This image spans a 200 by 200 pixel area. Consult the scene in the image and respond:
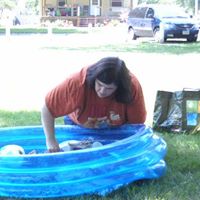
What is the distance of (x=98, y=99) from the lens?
3.62 metres

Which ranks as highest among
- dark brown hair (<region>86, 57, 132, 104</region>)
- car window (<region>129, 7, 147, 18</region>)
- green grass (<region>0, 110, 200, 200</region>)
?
car window (<region>129, 7, 147, 18</region>)

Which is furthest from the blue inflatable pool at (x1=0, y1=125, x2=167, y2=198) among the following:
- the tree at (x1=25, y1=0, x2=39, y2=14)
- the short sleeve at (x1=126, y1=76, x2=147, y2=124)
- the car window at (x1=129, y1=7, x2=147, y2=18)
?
the tree at (x1=25, y1=0, x2=39, y2=14)

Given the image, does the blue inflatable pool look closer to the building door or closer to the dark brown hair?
the dark brown hair

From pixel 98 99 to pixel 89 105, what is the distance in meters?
0.08

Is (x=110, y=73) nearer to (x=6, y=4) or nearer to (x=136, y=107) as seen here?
(x=136, y=107)

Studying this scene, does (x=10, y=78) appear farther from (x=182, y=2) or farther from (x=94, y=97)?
(x=182, y=2)

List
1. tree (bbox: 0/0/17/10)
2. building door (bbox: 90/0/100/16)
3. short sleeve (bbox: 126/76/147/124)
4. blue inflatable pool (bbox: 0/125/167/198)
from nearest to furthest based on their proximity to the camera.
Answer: blue inflatable pool (bbox: 0/125/167/198)
short sleeve (bbox: 126/76/147/124)
building door (bbox: 90/0/100/16)
tree (bbox: 0/0/17/10)

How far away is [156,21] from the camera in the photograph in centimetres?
1886

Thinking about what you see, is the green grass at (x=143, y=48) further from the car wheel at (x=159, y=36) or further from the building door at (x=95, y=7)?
the building door at (x=95, y=7)

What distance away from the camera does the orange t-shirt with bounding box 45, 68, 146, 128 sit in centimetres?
344

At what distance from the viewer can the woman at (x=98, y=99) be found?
3.24 m

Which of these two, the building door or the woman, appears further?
the building door

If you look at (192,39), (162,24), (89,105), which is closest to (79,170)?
(89,105)

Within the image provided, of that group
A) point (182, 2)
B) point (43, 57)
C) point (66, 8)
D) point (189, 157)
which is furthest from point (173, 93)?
point (182, 2)
